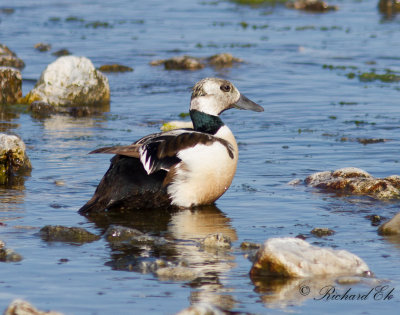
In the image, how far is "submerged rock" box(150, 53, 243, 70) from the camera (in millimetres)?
18188

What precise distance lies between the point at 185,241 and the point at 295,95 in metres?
7.89

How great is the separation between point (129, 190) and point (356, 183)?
2307 mm

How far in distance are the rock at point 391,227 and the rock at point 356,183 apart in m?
1.26

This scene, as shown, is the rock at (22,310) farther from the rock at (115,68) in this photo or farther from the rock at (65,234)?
the rock at (115,68)

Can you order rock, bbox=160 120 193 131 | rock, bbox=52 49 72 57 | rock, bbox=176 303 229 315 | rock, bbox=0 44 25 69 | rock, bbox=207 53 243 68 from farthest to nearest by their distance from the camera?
rock, bbox=52 49 72 57
rock, bbox=207 53 243 68
rock, bbox=0 44 25 69
rock, bbox=160 120 193 131
rock, bbox=176 303 229 315

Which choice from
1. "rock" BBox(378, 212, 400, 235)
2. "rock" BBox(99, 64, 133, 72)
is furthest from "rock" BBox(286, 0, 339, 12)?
"rock" BBox(378, 212, 400, 235)

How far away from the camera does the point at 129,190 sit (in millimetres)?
8578

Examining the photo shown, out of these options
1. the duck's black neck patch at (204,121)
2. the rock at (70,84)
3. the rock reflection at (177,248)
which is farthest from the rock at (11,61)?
the rock reflection at (177,248)

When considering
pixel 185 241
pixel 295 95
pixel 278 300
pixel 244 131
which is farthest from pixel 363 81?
pixel 278 300

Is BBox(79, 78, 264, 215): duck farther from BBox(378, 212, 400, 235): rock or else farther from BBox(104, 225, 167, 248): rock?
BBox(378, 212, 400, 235): rock

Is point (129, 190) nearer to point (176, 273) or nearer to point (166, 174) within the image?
point (166, 174)

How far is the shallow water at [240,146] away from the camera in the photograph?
20.6 ft

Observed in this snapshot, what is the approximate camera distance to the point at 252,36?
72.9 ft

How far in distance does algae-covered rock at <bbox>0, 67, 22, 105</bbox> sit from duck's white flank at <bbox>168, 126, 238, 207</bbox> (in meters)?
6.76
